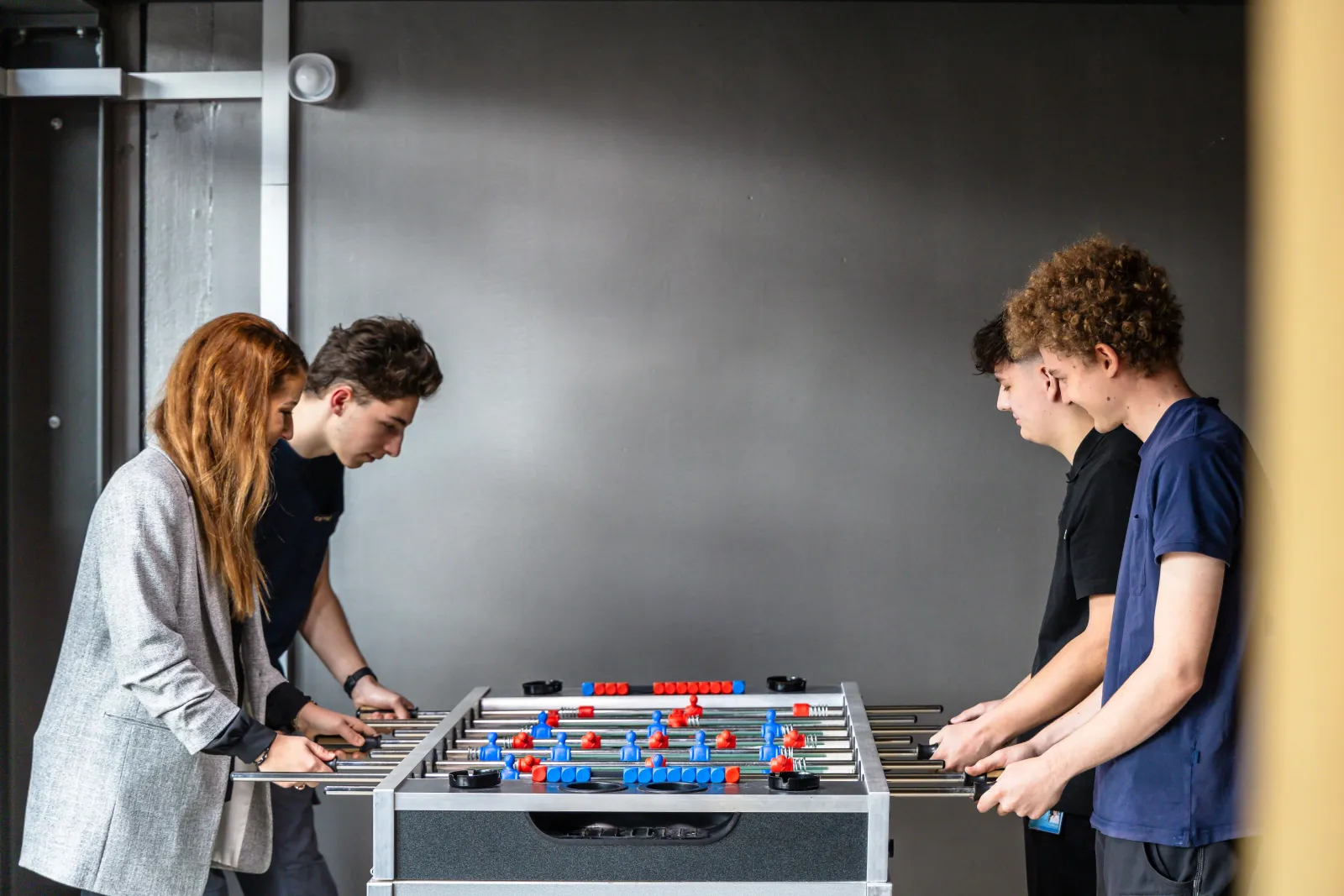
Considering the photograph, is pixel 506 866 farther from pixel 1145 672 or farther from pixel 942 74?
pixel 942 74

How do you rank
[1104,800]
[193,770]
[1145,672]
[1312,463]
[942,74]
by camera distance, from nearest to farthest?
[1312,463] < [1145,672] < [1104,800] < [193,770] < [942,74]

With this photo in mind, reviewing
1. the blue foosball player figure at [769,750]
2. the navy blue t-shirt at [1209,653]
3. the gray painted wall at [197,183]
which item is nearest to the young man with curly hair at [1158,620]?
the navy blue t-shirt at [1209,653]

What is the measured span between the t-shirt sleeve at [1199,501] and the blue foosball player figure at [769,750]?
0.76 m

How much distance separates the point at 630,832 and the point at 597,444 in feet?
6.16

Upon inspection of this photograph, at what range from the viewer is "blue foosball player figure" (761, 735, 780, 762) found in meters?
2.10

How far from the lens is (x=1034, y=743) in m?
2.11

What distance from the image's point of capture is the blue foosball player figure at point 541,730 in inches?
92.1

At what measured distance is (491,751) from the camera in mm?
2125

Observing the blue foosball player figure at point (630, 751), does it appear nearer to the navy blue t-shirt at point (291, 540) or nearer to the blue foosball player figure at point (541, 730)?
the blue foosball player figure at point (541, 730)

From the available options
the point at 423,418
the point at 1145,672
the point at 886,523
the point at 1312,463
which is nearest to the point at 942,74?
the point at 886,523

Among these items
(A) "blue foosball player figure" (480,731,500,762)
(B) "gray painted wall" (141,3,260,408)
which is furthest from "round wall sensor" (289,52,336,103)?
(A) "blue foosball player figure" (480,731,500,762)

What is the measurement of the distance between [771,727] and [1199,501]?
0.97m

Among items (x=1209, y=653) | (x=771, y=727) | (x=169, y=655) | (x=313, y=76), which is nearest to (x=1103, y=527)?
(x=1209, y=653)

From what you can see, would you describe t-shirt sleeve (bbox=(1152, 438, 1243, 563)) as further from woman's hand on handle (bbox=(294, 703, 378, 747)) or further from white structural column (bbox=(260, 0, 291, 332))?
white structural column (bbox=(260, 0, 291, 332))
